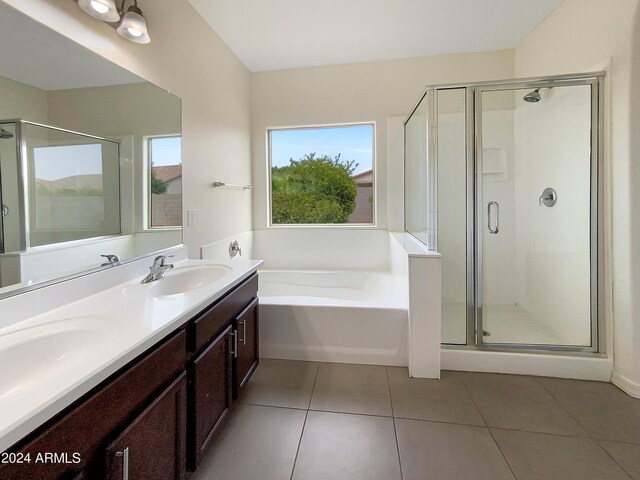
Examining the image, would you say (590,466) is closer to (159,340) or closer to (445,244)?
(445,244)

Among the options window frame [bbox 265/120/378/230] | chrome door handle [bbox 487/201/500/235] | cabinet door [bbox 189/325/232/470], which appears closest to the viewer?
cabinet door [bbox 189/325/232/470]

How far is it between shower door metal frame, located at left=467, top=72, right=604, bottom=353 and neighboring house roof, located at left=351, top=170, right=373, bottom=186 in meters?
1.18

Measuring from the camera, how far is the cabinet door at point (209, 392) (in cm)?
116

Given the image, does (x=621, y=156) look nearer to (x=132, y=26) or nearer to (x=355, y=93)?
(x=355, y=93)

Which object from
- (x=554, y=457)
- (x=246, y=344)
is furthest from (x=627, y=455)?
(x=246, y=344)

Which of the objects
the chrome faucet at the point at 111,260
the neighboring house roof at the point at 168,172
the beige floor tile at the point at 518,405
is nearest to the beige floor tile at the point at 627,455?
the beige floor tile at the point at 518,405

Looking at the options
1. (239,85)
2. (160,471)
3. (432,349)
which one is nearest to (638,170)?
(432,349)

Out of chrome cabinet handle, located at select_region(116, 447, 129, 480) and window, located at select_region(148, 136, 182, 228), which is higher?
window, located at select_region(148, 136, 182, 228)

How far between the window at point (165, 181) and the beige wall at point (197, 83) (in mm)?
110

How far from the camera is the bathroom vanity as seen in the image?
63 centimetres

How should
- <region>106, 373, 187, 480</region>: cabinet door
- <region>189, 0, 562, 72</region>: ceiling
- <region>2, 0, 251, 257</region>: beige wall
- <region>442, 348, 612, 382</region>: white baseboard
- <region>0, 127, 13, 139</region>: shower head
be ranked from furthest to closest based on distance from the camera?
<region>189, 0, 562, 72</region>: ceiling < <region>442, 348, 612, 382</region>: white baseboard < <region>2, 0, 251, 257</region>: beige wall < <region>0, 127, 13, 139</region>: shower head < <region>106, 373, 187, 480</region>: cabinet door

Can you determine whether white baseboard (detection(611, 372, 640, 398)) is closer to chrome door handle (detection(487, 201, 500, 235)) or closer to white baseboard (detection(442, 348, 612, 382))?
white baseboard (detection(442, 348, 612, 382))

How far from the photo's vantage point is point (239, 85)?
2967mm

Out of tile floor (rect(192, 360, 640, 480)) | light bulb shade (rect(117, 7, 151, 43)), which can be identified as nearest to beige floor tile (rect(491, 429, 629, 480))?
tile floor (rect(192, 360, 640, 480))
